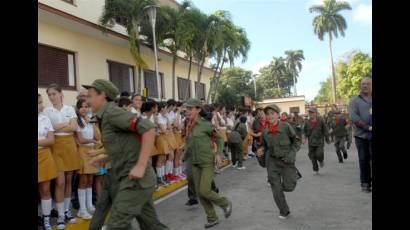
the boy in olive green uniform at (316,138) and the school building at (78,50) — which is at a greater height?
the school building at (78,50)

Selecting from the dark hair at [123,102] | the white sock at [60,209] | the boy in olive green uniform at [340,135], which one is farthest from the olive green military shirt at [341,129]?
the white sock at [60,209]

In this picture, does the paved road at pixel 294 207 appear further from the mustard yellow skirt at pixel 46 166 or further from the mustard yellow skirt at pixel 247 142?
the mustard yellow skirt at pixel 247 142

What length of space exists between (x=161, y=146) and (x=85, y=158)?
281 centimetres

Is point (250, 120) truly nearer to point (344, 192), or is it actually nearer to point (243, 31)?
point (243, 31)

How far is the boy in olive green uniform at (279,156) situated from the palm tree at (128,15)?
8347 mm

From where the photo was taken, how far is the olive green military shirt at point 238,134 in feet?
42.4

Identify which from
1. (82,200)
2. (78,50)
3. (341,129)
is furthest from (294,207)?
(78,50)

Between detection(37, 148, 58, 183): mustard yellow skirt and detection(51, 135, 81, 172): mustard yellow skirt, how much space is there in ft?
0.77

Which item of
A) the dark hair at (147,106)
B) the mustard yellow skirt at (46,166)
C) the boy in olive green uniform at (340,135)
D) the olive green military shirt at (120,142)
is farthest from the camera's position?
the boy in olive green uniform at (340,135)
